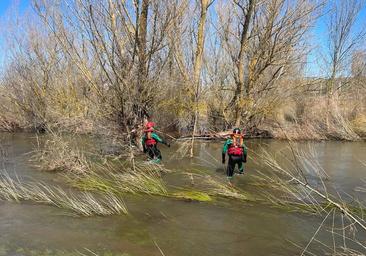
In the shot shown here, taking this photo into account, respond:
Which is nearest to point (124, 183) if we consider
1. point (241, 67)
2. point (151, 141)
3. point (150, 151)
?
point (151, 141)

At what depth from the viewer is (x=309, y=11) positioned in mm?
17938

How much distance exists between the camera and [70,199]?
25.2 feet

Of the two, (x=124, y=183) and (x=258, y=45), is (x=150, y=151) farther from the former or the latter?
(x=258, y=45)

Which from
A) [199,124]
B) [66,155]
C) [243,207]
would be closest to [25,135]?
[199,124]

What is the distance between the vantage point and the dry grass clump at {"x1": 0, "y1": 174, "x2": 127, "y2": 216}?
7.36 meters

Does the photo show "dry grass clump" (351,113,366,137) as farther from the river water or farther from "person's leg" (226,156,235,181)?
"person's leg" (226,156,235,181)

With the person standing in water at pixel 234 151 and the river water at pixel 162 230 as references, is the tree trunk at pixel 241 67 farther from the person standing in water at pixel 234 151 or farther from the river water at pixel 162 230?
the river water at pixel 162 230

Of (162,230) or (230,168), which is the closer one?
(162,230)

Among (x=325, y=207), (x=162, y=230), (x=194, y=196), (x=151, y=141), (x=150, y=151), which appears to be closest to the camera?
(x=162, y=230)

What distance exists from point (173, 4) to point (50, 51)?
12.1 m

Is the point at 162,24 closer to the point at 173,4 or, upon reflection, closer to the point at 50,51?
the point at 173,4

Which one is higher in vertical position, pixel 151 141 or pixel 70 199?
pixel 151 141

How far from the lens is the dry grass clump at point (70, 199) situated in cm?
736

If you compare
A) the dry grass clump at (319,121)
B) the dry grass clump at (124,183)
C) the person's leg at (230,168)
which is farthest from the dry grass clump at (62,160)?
the dry grass clump at (319,121)
